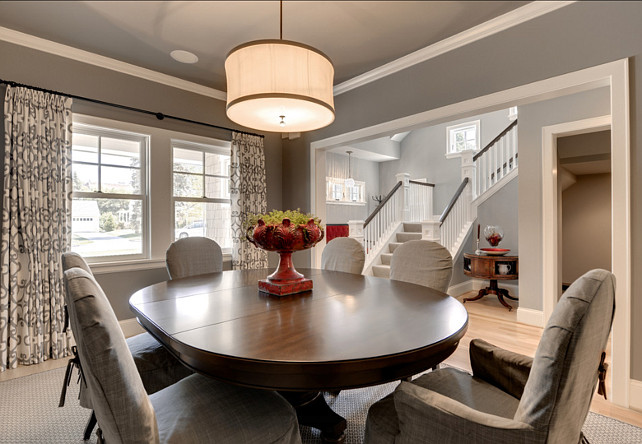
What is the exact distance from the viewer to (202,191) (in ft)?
13.1

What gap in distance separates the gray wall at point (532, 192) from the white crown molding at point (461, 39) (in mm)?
1478

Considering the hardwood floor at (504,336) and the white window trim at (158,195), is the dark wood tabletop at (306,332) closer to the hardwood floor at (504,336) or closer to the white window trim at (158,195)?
the hardwood floor at (504,336)

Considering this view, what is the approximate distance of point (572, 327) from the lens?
0.82 metres

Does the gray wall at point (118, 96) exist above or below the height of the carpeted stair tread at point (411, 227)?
above

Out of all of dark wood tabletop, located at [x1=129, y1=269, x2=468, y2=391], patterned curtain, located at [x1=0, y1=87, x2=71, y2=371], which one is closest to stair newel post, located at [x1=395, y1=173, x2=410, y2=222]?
dark wood tabletop, located at [x1=129, y1=269, x2=468, y2=391]

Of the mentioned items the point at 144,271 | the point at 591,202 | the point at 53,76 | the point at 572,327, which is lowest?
the point at 144,271

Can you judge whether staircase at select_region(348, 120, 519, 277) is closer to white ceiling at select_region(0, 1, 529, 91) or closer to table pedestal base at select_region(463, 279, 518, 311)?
table pedestal base at select_region(463, 279, 518, 311)

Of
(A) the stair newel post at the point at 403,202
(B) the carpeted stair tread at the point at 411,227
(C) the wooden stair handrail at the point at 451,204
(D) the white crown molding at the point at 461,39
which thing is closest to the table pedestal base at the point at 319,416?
(D) the white crown molding at the point at 461,39

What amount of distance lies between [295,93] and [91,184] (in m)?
2.62

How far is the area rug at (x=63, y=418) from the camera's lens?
1.79 meters

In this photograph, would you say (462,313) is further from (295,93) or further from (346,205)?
(346,205)

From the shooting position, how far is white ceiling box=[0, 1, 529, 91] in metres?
2.38

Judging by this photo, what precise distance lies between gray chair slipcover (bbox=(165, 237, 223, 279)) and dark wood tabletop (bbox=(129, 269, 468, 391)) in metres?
0.82

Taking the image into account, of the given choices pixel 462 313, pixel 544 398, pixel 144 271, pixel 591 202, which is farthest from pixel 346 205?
pixel 544 398
